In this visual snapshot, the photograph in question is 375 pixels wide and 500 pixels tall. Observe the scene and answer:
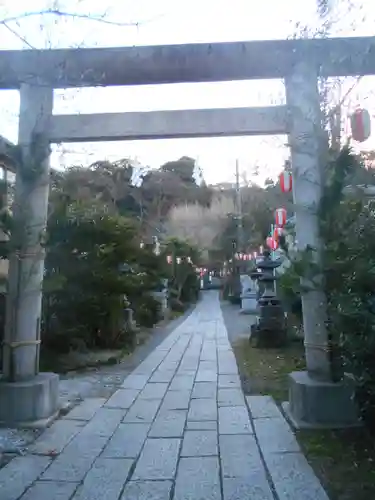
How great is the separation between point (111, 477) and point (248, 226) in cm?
2314

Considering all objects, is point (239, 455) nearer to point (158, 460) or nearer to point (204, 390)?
point (158, 460)

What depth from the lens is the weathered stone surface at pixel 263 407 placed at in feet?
14.5

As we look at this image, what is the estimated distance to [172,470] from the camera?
3.14 metres

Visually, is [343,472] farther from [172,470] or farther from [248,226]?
[248,226]

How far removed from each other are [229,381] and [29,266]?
9.81ft

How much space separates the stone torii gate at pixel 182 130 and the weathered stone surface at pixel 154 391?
117 cm

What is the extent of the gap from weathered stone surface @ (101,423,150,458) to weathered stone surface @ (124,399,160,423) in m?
0.18

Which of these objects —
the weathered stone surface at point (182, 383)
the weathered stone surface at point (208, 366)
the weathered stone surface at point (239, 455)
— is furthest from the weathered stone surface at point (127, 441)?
the weathered stone surface at point (208, 366)

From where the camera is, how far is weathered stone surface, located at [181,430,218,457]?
11.3 feet

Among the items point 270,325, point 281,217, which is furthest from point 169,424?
point 281,217

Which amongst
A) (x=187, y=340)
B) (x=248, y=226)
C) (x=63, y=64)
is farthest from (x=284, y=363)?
(x=248, y=226)

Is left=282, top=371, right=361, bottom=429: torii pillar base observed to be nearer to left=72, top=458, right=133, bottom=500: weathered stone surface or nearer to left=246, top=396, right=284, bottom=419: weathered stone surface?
left=246, top=396, right=284, bottom=419: weathered stone surface

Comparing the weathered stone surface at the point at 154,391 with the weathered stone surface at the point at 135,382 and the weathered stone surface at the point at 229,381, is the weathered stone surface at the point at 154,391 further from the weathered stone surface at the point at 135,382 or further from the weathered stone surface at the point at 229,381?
the weathered stone surface at the point at 229,381

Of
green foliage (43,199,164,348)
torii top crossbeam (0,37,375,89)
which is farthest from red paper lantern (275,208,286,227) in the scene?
torii top crossbeam (0,37,375,89)
